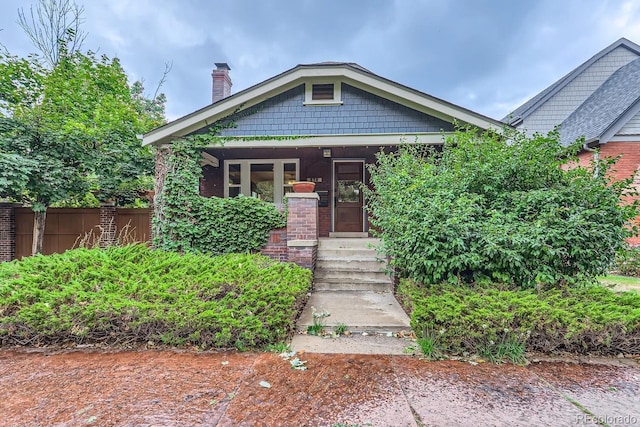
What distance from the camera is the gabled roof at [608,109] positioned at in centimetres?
897

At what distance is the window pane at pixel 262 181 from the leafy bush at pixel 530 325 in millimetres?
6670

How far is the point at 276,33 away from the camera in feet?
53.1

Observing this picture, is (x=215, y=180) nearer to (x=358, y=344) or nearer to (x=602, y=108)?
(x=358, y=344)

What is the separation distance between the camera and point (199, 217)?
22.6 feet

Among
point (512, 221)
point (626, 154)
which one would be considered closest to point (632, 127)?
point (626, 154)

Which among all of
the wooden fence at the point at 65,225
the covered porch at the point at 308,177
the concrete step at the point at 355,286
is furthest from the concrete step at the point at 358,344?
the wooden fence at the point at 65,225

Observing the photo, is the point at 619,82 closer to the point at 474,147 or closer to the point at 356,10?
the point at 356,10

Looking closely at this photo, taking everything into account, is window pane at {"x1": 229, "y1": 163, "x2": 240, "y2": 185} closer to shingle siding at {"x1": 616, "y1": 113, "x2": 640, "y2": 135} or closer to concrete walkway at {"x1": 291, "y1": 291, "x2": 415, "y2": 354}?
concrete walkway at {"x1": 291, "y1": 291, "x2": 415, "y2": 354}

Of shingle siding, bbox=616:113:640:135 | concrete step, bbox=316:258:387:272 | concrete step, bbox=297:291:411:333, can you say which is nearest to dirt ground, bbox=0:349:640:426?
concrete step, bbox=297:291:411:333

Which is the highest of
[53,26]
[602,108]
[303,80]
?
[53,26]

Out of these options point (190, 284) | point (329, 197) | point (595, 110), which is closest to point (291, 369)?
point (190, 284)

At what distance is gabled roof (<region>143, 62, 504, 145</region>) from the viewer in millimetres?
7078

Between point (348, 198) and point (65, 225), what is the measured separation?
824cm

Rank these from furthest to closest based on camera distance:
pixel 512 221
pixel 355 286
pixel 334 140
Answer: pixel 334 140, pixel 355 286, pixel 512 221
